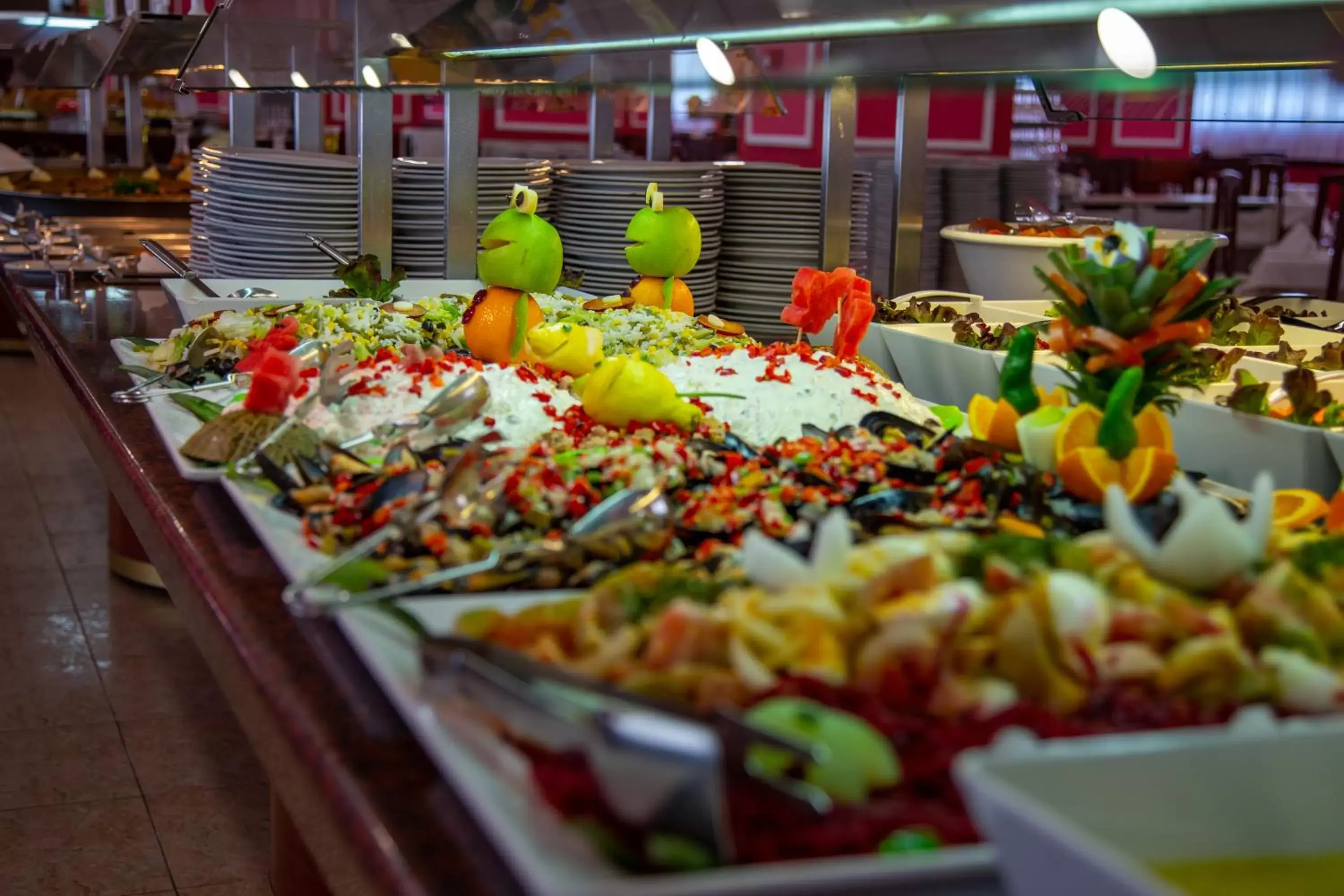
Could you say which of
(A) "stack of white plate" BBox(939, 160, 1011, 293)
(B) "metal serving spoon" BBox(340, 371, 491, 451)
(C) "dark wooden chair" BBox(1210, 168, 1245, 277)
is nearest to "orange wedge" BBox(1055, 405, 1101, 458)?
(B) "metal serving spoon" BBox(340, 371, 491, 451)

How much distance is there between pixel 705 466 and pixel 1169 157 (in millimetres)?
10301

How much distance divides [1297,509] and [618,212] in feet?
5.49

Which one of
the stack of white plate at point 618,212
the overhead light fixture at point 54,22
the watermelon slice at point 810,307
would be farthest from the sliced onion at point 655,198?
the overhead light fixture at point 54,22

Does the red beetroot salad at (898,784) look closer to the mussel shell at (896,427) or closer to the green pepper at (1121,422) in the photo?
the green pepper at (1121,422)

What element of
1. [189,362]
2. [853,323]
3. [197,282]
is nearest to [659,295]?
[853,323]

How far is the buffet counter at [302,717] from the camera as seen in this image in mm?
739

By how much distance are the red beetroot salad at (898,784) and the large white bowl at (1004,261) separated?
5.38ft

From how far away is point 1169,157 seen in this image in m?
10.6

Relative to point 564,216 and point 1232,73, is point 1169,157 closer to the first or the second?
point 564,216

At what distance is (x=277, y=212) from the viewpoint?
2.86 m

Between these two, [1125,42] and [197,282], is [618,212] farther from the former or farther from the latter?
[1125,42]

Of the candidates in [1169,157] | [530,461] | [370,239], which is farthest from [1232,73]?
[1169,157]

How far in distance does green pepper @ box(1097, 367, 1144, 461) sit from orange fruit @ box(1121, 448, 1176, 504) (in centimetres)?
1

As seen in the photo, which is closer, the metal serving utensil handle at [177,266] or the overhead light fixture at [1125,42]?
the overhead light fixture at [1125,42]
